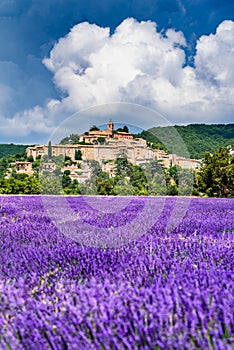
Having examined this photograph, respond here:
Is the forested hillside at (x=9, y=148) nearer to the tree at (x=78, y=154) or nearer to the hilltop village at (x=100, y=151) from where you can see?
the hilltop village at (x=100, y=151)

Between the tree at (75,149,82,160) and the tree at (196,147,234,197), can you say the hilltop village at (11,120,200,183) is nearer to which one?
the tree at (75,149,82,160)

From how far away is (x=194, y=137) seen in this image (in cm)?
4609

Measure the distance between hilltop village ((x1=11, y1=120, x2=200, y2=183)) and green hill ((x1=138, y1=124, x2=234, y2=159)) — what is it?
0.32 m

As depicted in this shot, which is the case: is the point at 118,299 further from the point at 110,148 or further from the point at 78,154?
the point at 110,148

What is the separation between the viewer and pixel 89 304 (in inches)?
55.1

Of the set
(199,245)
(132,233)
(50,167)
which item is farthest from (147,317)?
(50,167)

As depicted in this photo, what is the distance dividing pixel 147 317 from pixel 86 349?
0.25m

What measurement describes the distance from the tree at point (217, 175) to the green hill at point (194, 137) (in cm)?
221

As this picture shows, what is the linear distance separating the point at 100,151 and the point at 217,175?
65.8ft

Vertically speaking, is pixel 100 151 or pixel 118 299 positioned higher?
pixel 100 151

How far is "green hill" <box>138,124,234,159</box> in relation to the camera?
6078 millimetres

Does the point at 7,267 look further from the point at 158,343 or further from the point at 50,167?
the point at 50,167

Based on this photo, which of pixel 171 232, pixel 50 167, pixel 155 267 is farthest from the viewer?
pixel 50 167

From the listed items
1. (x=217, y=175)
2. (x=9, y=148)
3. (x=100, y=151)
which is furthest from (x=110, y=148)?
(x=9, y=148)
